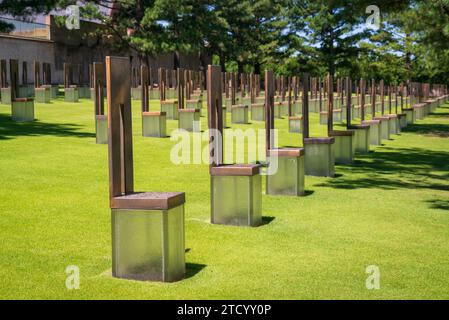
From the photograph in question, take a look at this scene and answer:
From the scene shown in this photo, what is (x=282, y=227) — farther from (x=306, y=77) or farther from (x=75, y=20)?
(x=75, y=20)

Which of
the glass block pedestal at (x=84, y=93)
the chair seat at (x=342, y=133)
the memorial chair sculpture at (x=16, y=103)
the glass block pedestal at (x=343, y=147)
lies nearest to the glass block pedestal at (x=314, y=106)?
the glass block pedestal at (x=84, y=93)

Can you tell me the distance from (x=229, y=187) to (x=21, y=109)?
12965 millimetres

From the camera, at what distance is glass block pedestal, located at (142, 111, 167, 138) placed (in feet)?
58.6

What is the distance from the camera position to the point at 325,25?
185 ft

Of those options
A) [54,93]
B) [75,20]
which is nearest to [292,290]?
[54,93]

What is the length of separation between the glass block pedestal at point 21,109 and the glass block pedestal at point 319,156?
9.95 m

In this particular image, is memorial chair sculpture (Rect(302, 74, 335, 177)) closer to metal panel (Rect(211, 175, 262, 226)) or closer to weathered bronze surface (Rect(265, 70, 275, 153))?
weathered bronze surface (Rect(265, 70, 275, 153))

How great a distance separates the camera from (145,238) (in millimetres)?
5980

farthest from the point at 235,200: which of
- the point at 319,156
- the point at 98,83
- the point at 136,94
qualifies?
the point at 136,94

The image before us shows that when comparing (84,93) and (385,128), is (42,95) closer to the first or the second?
(84,93)

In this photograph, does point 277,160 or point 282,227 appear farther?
point 277,160

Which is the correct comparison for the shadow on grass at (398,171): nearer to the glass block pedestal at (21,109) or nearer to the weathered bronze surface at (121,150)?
the weathered bronze surface at (121,150)

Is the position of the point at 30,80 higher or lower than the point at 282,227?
higher
